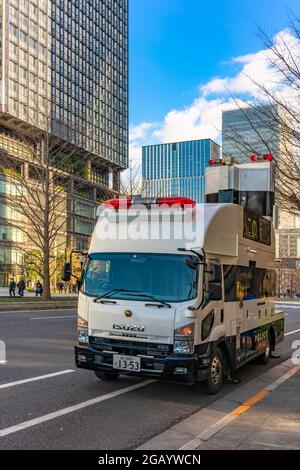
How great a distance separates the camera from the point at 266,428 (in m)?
5.43

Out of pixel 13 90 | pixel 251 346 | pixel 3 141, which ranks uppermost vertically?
pixel 13 90

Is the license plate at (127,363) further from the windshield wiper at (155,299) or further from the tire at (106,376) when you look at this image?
the tire at (106,376)

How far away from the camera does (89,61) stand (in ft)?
315

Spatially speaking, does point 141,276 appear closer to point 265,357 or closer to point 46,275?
point 265,357

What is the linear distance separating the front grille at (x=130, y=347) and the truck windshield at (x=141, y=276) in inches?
24.4

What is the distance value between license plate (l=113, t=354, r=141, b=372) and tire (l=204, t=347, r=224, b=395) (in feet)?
3.63

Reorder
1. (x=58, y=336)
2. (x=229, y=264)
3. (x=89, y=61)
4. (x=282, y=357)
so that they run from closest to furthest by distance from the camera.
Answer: (x=229, y=264)
(x=282, y=357)
(x=58, y=336)
(x=89, y=61)

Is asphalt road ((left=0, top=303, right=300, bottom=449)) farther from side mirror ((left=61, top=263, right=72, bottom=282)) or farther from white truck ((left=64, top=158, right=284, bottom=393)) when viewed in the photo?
side mirror ((left=61, top=263, right=72, bottom=282))

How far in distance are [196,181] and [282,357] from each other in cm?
2205

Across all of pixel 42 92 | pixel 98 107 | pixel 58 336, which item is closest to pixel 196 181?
pixel 58 336

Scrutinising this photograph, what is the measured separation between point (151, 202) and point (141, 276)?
120cm

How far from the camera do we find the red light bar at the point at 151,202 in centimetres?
741
